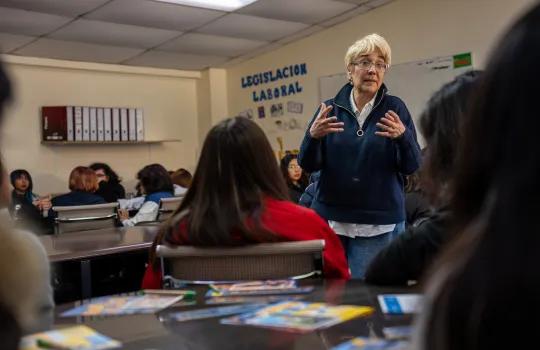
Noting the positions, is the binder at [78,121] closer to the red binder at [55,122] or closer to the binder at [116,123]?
the red binder at [55,122]

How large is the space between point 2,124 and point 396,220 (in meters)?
1.78

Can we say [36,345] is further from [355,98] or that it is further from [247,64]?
[247,64]

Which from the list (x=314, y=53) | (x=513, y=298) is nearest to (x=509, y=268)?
(x=513, y=298)

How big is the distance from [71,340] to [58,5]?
4.21m

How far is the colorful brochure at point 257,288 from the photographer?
133 cm

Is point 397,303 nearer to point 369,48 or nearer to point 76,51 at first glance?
point 369,48

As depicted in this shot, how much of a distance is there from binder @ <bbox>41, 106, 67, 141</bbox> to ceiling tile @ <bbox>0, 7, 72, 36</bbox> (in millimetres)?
940

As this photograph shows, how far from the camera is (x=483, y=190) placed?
1.81ft

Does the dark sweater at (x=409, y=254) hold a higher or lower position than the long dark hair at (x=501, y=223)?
lower

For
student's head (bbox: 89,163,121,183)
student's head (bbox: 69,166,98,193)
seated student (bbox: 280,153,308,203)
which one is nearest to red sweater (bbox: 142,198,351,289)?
seated student (bbox: 280,153,308,203)

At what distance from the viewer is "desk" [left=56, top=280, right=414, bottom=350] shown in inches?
37.4

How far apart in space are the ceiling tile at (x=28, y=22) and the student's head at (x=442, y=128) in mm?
4235

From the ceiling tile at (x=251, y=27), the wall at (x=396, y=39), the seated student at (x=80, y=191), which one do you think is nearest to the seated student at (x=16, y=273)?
the seated student at (x=80, y=191)

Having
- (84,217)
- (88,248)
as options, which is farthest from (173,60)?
(88,248)
